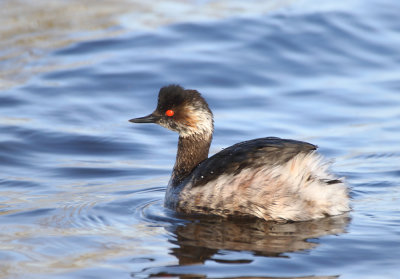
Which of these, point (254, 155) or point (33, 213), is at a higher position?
point (254, 155)

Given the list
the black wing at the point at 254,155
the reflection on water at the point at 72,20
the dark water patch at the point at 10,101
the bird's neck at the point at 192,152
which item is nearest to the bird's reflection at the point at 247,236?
the black wing at the point at 254,155

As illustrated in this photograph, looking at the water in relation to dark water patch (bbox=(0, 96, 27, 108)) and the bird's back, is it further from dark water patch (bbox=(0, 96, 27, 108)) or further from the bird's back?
the bird's back

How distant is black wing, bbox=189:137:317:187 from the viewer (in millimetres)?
6605

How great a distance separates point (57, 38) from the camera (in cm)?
1412

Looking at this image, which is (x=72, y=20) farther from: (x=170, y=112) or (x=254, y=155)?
(x=254, y=155)

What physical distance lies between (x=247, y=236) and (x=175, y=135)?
4.01 meters

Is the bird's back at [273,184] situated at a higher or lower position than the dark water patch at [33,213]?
higher

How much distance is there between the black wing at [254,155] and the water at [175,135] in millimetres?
429

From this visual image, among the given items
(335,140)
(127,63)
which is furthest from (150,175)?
(127,63)

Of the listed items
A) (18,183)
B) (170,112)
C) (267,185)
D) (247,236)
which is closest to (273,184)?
(267,185)

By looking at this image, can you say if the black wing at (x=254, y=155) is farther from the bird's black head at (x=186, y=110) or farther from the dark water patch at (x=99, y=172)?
the dark water patch at (x=99, y=172)

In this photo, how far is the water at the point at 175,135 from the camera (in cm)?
582

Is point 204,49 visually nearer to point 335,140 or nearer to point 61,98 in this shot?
point 61,98

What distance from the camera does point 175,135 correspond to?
10195mm
